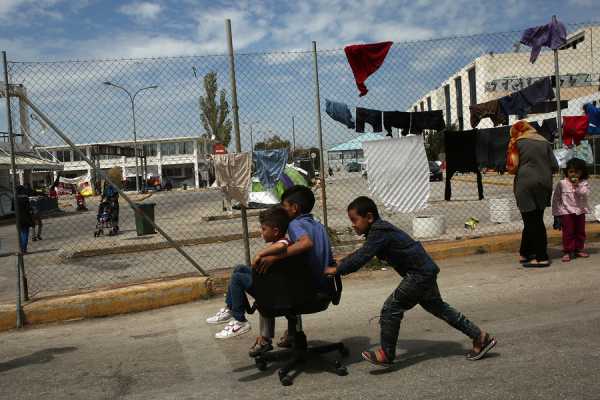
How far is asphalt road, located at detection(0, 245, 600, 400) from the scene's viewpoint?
11.5 ft

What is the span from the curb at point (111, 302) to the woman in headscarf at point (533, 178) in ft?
13.0

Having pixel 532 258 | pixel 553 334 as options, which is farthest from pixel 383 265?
pixel 553 334

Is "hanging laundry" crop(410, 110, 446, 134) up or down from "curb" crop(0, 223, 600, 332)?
up

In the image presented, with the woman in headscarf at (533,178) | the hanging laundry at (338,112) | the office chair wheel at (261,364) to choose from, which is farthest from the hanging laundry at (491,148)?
the office chair wheel at (261,364)

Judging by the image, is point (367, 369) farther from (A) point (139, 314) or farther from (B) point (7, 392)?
(A) point (139, 314)

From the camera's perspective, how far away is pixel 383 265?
740 centimetres

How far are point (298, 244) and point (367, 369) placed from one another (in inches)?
41.1

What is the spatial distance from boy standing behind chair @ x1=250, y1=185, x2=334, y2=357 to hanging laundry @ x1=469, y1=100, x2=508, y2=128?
5354mm

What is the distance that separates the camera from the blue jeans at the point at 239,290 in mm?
4195

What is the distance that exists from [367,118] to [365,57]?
90cm

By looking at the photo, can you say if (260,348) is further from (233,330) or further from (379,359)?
(379,359)

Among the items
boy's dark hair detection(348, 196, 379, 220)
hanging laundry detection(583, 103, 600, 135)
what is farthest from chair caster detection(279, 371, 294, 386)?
hanging laundry detection(583, 103, 600, 135)

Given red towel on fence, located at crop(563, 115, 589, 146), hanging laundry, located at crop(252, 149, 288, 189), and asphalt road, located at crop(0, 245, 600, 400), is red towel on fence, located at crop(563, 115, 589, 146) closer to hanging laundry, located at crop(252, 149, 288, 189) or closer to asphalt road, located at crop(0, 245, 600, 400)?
asphalt road, located at crop(0, 245, 600, 400)

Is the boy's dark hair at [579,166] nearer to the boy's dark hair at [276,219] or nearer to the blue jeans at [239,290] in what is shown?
the boy's dark hair at [276,219]
